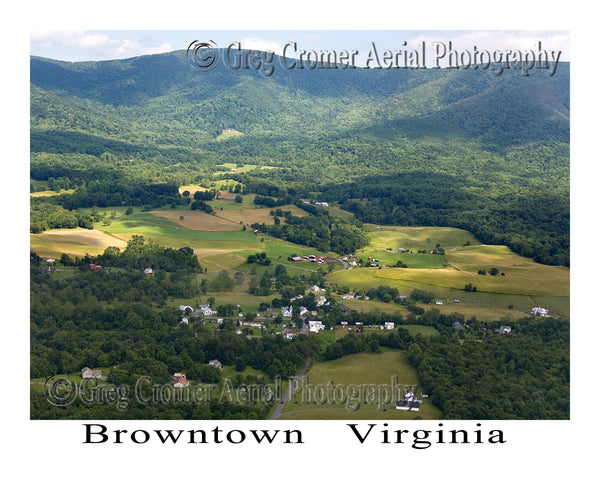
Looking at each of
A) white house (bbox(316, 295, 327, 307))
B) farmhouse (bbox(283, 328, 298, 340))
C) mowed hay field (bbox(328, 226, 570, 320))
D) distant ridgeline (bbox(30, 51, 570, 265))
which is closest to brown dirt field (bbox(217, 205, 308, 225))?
distant ridgeline (bbox(30, 51, 570, 265))

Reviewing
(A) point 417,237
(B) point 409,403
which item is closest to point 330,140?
(A) point 417,237

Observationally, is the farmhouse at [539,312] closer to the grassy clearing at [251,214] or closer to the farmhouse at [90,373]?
the farmhouse at [90,373]

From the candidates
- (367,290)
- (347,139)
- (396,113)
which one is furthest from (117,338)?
(396,113)

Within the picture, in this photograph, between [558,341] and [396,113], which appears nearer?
[558,341]

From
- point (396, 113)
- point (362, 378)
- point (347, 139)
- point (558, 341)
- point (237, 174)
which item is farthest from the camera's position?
point (396, 113)

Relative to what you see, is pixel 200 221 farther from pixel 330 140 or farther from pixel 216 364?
pixel 330 140

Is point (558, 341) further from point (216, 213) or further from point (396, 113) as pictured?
point (396, 113)
